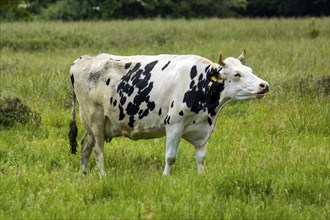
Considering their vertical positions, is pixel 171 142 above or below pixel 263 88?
below

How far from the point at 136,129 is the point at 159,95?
0.51 m

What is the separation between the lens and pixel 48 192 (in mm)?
6074

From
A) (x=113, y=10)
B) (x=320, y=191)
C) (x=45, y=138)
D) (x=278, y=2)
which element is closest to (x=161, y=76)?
(x=320, y=191)

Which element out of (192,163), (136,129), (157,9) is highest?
(136,129)

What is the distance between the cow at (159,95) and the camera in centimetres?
665

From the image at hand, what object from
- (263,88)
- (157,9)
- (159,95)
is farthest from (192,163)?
(157,9)

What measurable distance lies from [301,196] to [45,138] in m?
4.67

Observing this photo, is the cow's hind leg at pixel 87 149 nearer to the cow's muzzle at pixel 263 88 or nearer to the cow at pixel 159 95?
the cow at pixel 159 95

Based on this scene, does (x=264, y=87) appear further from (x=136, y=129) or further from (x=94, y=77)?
(x=94, y=77)

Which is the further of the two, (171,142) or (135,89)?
(135,89)

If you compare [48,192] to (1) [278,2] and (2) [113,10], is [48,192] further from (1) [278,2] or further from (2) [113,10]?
(1) [278,2]

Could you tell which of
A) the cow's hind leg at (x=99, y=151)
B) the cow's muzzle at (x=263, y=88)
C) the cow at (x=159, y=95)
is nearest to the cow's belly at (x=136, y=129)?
the cow at (x=159, y=95)

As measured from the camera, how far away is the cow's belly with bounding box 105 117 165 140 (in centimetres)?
Result: 702

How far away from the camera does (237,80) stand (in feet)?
21.5
